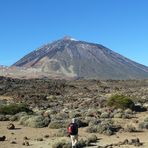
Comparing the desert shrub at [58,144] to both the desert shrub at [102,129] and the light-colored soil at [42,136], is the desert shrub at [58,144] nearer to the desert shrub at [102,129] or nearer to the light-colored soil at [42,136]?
the light-colored soil at [42,136]

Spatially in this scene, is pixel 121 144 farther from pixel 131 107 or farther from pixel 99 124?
pixel 131 107

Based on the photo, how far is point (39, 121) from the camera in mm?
29156

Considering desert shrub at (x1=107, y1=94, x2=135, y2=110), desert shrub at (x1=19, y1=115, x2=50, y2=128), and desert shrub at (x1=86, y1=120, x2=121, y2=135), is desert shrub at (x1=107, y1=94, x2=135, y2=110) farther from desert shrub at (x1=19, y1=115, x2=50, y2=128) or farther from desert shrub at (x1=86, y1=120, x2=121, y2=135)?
desert shrub at (x1=86, y1=120, x2=121, y2=135)

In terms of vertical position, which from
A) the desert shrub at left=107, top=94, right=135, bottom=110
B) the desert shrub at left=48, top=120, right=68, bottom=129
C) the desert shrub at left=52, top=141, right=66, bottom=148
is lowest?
the desert shrub at left=52, top=141, right=66, bottom=148

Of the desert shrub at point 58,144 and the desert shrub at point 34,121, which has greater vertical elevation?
the desert shrub at point 34,121

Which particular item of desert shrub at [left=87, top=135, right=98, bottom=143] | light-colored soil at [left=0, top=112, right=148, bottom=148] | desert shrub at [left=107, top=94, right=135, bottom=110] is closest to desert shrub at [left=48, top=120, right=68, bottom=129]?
light-colored soil at [left=0, top=112, right=148, bottom=148]

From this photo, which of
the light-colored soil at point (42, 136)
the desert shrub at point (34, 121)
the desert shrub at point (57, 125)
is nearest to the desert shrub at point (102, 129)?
the light-colored soil at point (42, 136)

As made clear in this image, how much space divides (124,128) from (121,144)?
558 centimetres

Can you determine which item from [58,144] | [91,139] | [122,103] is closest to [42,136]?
[91,139]

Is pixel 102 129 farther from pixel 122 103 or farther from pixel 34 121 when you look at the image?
pixel 122 103

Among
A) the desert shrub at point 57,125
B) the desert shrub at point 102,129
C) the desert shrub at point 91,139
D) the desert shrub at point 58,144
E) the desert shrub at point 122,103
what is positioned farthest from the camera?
the desert shrub at point 122,103

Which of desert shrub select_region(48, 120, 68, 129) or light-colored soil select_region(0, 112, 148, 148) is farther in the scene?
desert shrub select_region(48, 120, 68, 129)

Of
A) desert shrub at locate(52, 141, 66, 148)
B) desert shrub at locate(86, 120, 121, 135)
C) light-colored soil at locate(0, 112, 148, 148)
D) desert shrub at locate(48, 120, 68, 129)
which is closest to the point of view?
desert shrub at locate(52, 141, 66, 148)

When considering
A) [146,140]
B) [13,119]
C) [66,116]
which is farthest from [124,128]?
[13,119]
